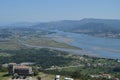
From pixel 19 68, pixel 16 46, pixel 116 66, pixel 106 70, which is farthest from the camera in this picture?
pixel 16 46

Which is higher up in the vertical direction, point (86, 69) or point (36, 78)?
point (36, 78)

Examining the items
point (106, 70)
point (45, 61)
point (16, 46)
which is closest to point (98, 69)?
point (106, 70)

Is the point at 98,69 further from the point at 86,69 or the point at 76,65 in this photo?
the point at 76,65

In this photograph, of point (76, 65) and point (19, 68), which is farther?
point (76, 65)

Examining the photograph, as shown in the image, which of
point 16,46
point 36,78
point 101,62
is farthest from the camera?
point 16,46

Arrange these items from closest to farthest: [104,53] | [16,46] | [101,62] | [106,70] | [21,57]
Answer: [106,70] < [101,62] < [21,57] < [104,53] < [16,46]

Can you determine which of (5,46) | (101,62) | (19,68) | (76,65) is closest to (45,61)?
(76,65)

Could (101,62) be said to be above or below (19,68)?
below

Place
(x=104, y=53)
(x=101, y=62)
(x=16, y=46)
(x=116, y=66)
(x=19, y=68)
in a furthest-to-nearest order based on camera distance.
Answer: (x=16, y=46), (x=104, y=53), (x=101, y=62), (x=116, y=66), (x=19, y=68)

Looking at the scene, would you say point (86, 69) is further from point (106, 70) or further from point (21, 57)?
point (21, 57)
